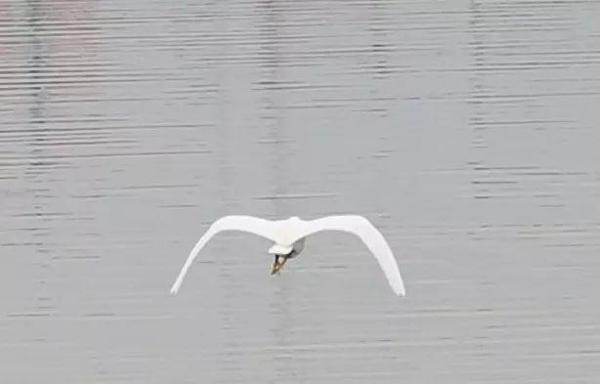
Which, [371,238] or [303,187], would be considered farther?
[303,187]

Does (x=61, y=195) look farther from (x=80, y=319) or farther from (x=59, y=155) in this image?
(x=80, y=319)

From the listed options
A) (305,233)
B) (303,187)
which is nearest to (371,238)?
(305,233)

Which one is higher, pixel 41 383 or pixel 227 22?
pixel 227 22

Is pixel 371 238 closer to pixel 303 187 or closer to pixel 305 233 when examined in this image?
pixel 305 233

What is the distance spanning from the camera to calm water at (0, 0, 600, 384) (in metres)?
3.18

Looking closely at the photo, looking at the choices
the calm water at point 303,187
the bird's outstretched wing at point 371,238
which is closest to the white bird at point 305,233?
the bird's outstretched wing at point 371,238

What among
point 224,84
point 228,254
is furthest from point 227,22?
point 228,254

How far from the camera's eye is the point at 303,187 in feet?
13.1

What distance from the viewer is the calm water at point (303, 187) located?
125 inches

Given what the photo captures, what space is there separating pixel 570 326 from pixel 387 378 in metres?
0.39

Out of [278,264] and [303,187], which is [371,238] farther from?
[303,187]

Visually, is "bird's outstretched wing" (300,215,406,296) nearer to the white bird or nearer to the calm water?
the white bird

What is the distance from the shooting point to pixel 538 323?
3238 millimetres

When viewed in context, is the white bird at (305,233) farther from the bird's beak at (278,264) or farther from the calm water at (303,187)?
the calm water at (303,187)
